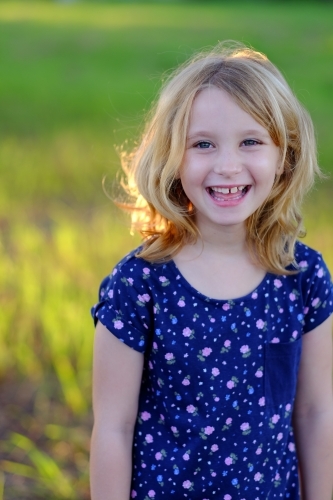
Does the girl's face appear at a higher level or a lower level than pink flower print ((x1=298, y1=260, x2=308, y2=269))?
higher

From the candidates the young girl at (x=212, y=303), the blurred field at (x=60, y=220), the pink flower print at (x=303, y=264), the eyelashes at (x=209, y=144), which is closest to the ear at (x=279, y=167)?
the young girl at (x=212, y=303)

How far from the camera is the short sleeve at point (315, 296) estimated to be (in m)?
1.79

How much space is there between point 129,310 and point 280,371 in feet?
1.22

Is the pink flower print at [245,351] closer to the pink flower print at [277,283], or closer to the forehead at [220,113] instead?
the pink flower print at [277,283]

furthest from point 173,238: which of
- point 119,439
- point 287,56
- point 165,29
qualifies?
point 165,29

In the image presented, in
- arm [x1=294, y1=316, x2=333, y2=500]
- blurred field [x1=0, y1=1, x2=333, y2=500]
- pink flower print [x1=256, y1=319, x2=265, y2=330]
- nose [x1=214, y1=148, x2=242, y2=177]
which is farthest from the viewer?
blurred field [x1=0, y1=1, x2=333, y2=500]

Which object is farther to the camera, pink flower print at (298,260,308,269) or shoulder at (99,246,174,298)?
pink flower print at (298,260,308,269)

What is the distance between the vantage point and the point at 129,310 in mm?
1667

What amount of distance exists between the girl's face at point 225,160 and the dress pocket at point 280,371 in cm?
30

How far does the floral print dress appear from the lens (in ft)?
5.51

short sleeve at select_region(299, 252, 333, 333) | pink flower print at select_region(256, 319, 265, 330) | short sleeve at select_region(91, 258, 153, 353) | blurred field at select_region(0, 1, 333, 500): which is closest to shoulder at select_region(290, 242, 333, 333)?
short sleeve at select_region(299, 252, 333, 333)

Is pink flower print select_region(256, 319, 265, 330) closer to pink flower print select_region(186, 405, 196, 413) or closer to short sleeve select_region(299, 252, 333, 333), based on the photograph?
short sleeve select_region(299, 252, 333, 333)

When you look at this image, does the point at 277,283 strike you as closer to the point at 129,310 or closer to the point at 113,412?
the point at 129,310

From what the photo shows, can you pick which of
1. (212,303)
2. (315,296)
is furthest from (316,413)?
(212,303)
